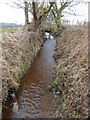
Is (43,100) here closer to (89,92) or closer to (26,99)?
(26,99)

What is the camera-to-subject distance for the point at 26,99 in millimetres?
4016

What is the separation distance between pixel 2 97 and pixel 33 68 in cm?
322

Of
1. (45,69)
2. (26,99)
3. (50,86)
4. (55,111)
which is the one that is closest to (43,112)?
(55,111)

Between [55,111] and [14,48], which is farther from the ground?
[14,48]

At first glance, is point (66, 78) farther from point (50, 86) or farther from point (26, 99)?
point (26, 99)

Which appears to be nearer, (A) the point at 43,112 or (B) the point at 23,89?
Answer: (A) the point at 43,112

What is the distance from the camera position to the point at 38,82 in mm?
5074

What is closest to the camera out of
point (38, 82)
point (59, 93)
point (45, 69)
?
point (59, 93)

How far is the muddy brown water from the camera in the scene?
3.41 metres

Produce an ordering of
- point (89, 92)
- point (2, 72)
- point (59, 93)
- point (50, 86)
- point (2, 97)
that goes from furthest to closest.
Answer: point (50, 86)
point (59, 93)
point (2, 72)
point (2, 97)
point (89, 92)

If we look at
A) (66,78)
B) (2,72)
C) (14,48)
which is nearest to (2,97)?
(2,72)

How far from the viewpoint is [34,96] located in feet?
13.7

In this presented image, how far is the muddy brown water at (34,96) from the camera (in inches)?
134

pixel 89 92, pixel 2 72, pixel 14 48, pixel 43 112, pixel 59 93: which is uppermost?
pixel 14 48
